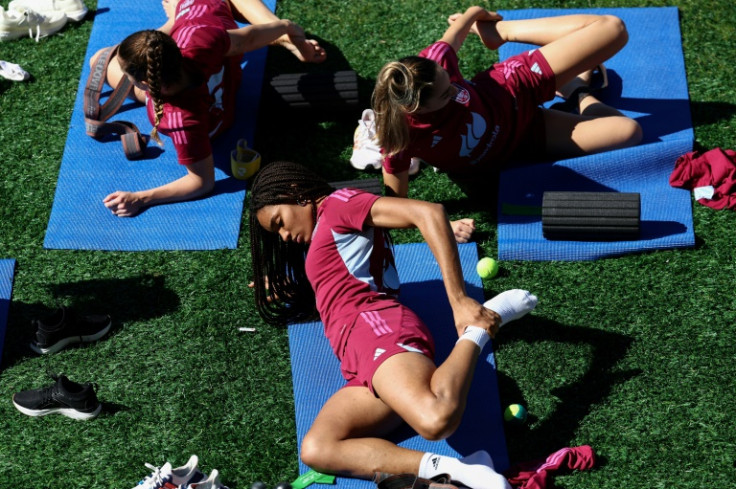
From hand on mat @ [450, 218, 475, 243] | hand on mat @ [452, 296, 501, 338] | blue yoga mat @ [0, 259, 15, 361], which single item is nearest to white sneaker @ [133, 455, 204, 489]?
blue yoga mat @ [0, 259, 15, 361]

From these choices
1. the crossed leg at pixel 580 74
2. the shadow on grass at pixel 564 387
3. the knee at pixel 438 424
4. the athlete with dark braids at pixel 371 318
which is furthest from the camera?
the crossed leg at pixel 580 74

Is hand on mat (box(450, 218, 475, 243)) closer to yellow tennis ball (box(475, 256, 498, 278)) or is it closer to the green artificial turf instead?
the green artificial turf

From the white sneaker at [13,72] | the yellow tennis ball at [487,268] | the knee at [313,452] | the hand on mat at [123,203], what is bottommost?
the knee at [313,452]

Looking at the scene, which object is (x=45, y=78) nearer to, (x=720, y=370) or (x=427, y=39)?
(x=427, y=39)

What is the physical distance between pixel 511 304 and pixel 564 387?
535 mm

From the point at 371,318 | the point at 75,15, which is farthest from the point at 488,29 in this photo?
the point at 75,15

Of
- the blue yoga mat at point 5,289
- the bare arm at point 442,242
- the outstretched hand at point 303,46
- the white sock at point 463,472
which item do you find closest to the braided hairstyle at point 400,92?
the bare arm at point 442,242

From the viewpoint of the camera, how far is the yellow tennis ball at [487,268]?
524cm

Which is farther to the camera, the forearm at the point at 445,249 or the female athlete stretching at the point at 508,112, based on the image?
the female athlete stretching at the point at 508,112

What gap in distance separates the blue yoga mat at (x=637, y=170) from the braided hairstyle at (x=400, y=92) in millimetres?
886

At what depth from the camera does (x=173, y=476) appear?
14.7 ft

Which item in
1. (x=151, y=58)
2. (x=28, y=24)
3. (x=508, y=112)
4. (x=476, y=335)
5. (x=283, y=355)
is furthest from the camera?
(x=28, y=24)

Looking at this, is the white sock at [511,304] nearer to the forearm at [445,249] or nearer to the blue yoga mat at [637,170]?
the forearm at [445,249]

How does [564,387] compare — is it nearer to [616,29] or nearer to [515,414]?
[515,414]
